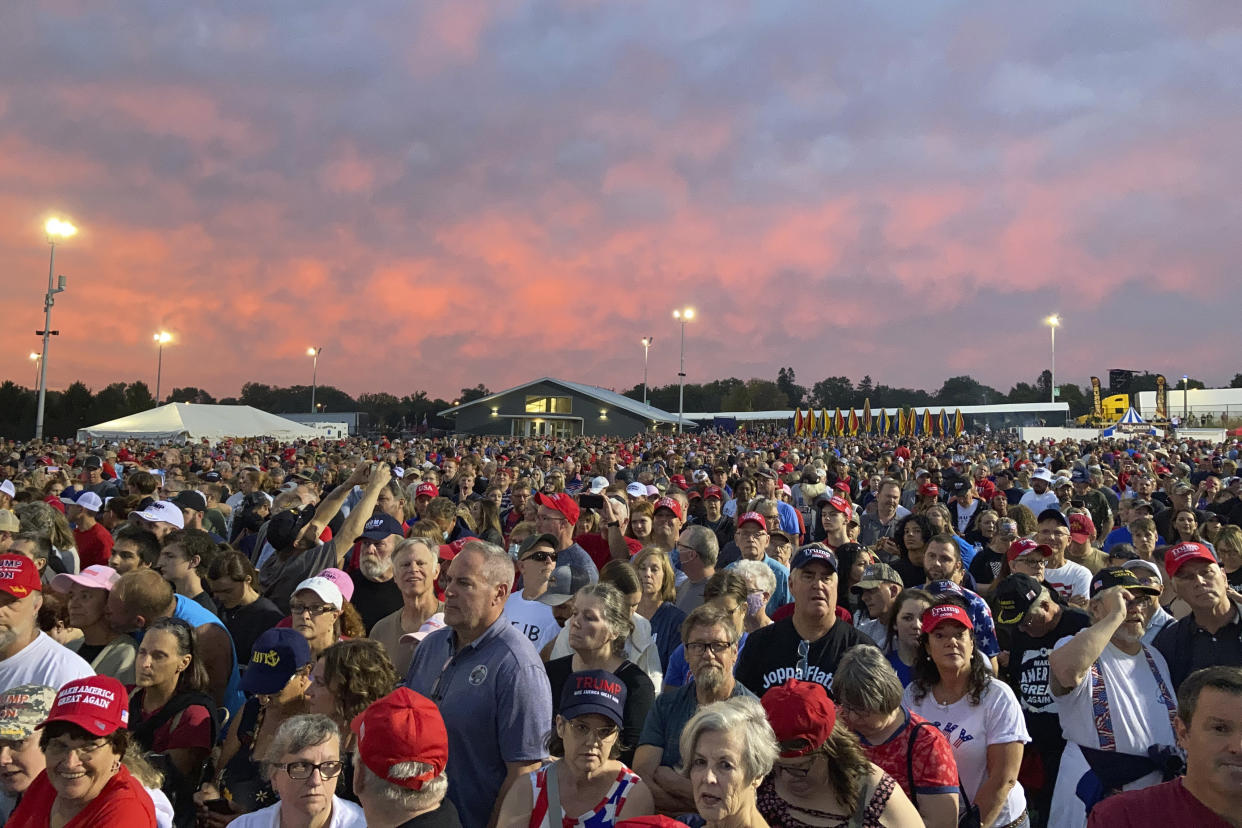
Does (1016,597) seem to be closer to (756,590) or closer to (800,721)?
(756,590)

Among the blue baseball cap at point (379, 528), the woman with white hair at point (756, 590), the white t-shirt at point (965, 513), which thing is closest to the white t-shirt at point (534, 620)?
the woman with white hair at point (756, 590)

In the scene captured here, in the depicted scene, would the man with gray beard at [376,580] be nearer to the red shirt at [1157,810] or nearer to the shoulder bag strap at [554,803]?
the shoulder bag strap at [554,803]

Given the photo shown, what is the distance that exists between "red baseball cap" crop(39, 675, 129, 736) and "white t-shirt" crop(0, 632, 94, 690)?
3.37ft

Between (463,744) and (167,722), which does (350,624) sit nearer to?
(167,722)

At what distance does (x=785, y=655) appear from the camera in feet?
14.1

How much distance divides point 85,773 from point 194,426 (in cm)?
3627

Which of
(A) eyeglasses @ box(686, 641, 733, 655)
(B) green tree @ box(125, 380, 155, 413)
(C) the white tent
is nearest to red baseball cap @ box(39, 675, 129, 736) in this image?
(A) eyeglasses @ box(686, 641, 733, 655)

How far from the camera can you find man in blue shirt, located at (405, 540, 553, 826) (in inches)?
131

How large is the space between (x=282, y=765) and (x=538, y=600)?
2705 mm

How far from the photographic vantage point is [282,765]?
2.83 meters

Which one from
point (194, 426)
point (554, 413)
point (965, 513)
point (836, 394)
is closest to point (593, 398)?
point (554, 413)

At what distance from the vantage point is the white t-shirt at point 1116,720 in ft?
12.8

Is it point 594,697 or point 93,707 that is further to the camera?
point 594,697

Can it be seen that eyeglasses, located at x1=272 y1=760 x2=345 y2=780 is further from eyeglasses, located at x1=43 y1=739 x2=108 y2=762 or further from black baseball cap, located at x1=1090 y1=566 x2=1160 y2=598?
black baseball cap, located at x1=1090 y1=566 x2=1160 y2=598
